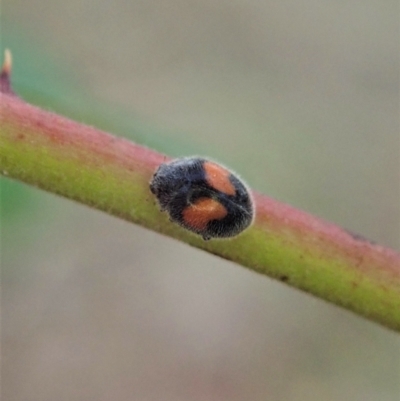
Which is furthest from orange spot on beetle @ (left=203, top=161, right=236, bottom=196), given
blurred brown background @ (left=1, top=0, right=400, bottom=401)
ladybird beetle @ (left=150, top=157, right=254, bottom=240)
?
blurred brown background @ (left=1, top=0, right=400, bottom=401)

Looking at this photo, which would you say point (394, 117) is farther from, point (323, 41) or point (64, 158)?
point (64, 158)

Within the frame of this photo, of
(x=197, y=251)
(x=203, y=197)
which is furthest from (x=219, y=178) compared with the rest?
(x=197, y=251)

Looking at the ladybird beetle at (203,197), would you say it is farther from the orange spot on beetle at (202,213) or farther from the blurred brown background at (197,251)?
the blurred brown background at (197,251)

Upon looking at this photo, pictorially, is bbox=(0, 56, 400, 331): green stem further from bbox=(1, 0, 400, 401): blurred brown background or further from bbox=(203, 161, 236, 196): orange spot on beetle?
bbox=(1, 0, 400, 401): blurred brown background

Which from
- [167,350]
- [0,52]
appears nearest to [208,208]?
[0,52]

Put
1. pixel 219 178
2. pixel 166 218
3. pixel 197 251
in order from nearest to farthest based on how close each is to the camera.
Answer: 1. pixel 166 218
2. pixel 219 178
3. pixel 197 251

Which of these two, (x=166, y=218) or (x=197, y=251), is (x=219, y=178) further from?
(x=197, y=251)

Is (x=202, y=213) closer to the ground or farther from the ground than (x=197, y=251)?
closer to the ground
